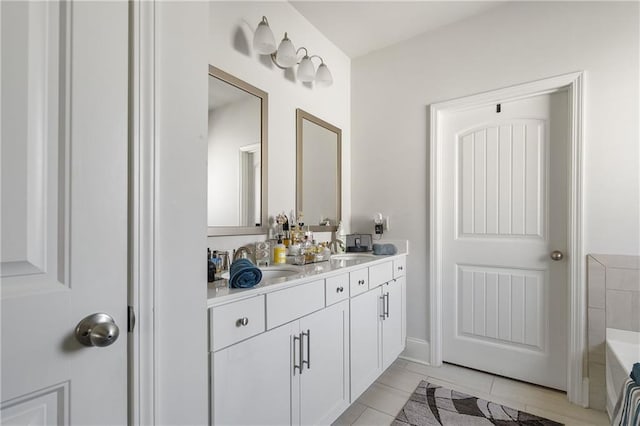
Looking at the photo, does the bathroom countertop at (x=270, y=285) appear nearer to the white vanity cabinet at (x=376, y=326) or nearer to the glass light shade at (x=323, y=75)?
the white vanity cabinet at (x=376, y=326)

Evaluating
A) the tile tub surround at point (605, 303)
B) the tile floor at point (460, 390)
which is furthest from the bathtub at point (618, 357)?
the tile floor at point (460, 390)

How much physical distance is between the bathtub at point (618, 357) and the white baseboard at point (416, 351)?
3.42 feet

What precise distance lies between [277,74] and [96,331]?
182 cm

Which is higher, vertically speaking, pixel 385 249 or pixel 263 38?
pixel 263 38

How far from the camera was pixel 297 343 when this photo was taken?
1335mm

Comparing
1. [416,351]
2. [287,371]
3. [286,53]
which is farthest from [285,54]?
[416,351]

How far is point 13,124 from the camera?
0.55 m

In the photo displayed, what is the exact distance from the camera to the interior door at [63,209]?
545mm

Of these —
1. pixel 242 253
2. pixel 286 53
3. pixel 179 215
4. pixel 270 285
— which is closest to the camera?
pixel 179 215

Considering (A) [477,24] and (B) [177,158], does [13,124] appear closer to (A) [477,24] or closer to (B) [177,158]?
(B) [177,158]

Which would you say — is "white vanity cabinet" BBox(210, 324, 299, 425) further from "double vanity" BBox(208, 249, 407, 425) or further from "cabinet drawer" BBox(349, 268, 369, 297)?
"cabinet drawer" BBox(349, 268, 369, 297)

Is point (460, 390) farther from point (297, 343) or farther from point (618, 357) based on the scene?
point (297, 343)

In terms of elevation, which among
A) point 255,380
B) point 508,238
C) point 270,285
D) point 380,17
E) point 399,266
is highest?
point 380,17

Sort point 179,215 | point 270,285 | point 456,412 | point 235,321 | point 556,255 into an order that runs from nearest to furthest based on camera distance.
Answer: point 179,215
point 235,321
point 270,285
point 456,412
point 556,255
